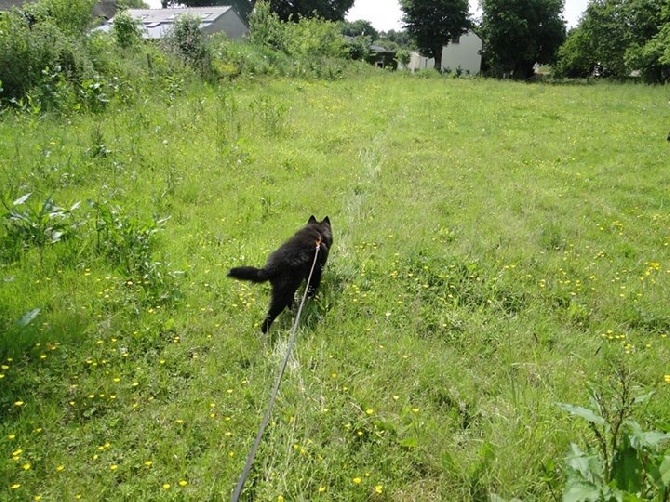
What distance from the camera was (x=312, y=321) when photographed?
13.2ft

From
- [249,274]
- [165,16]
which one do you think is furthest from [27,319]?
[165,16]

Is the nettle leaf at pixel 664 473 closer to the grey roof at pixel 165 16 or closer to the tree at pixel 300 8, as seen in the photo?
the grey roof at pixel 165 16

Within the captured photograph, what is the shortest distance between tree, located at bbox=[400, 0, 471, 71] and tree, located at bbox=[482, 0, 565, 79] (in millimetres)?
5410

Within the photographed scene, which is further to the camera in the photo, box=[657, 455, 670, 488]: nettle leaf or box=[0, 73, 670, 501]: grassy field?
box=[0, 73, 670, 501]: grassy field

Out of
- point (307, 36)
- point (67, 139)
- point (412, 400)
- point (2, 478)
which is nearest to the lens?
point (2, 478)

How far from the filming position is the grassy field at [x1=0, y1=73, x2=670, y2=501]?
2.60 metres

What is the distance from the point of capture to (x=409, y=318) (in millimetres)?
4137

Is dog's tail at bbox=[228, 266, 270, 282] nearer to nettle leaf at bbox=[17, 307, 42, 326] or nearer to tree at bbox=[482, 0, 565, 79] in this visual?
nettle leaf at bbox=[17, 307, 42, 326]

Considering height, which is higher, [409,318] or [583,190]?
[583,190]

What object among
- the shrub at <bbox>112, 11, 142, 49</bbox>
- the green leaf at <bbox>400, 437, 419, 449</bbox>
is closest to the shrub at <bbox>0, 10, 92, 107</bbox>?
→ the shrub at <bbox>112, 11, 142, 49</bbox>

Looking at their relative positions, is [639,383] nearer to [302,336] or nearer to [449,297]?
[449,297]

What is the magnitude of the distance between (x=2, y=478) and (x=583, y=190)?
29.7 feet

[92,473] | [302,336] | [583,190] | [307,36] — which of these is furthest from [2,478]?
[307,36]

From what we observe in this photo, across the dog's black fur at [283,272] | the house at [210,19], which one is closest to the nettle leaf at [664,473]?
the dog's black fur at [283,272]
